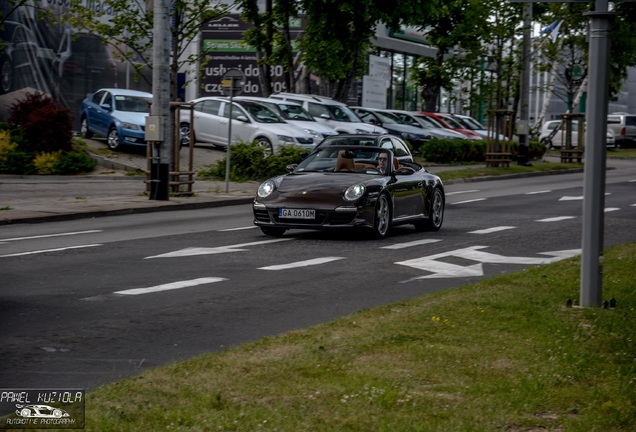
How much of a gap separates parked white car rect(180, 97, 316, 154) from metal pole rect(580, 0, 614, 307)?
22607 mm

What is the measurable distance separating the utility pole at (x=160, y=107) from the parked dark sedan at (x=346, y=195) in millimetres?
6670

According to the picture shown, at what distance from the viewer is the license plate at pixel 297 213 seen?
16812 mm

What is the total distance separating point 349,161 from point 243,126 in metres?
17.0

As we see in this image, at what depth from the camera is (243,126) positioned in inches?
1367

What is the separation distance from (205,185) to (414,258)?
15.8 m

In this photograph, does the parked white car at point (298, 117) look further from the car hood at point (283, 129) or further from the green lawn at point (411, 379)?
the green lawn at point (411, 379)

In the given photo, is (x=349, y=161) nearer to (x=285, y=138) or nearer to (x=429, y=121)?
(x=285, y=138)

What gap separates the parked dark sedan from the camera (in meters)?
16.8

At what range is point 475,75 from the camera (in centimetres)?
4359

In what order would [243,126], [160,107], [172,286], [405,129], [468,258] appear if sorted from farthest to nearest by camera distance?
[405,129] → [243,126] → [160,107] → [468,258] → [172,286]

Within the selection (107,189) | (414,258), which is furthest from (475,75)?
(414,258)

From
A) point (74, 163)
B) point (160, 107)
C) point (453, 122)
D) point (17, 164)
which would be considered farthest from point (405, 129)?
point (160, 107)

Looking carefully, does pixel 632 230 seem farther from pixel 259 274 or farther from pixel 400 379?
pixel 400 379

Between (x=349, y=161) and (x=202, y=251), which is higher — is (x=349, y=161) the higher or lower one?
the higher one
